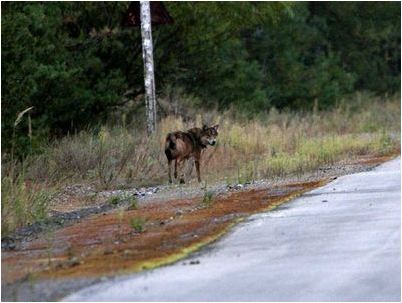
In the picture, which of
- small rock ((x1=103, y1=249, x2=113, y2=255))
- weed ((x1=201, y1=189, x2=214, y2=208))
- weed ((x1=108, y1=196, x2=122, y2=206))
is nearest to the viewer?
small rock ((x1=103, y1=249, x2=113, y2=255))

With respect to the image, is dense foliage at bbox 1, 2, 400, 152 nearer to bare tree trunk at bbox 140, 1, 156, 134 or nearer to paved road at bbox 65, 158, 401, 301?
bare tree trunk at bbox 140, 1, 156, 134

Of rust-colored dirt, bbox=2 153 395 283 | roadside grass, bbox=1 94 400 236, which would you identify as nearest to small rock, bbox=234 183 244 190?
roadside grass, bbox=1 94 400 236

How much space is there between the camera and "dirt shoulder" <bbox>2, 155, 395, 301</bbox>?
29.3 ft

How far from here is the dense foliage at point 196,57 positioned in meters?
21.7

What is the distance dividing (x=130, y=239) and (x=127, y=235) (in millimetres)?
403

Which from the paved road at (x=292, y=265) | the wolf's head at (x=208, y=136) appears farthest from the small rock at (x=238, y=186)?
the paved road at (x=292, y=265)

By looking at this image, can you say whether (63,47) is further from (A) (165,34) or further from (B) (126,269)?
(B) (126,269)

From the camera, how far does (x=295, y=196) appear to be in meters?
14.8

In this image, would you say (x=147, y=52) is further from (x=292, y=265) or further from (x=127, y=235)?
(x=292, y=265)

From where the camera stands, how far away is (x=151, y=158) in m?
21.8

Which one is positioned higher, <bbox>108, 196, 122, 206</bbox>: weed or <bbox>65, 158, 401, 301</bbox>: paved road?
<bbox>65, 158, 401, 301</bbox>: paved road

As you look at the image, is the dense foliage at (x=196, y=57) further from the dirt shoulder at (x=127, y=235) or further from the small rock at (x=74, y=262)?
the small rock at (x=74, y=262)

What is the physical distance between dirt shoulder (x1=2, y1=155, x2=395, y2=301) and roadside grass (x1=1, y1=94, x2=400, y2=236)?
844 millimetres

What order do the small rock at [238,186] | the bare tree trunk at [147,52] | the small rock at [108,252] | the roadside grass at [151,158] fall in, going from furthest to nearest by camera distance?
the bare tree trunk at [147,52] → the small rock at [238,186] → the roadside grass at [151,158] → the small rock at [108,252]
